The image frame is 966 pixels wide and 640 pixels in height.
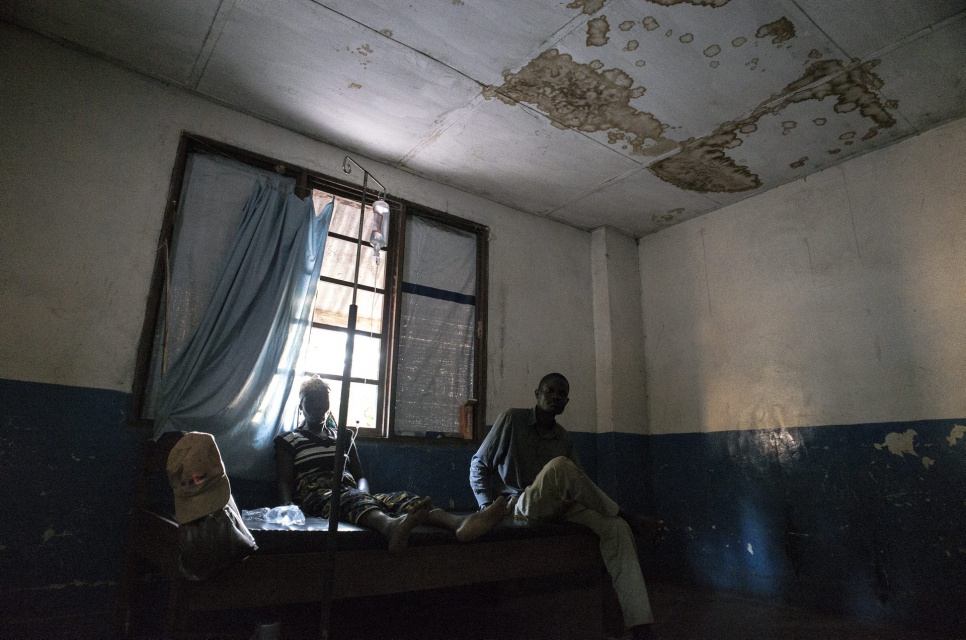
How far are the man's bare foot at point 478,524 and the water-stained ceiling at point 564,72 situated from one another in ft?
7.95

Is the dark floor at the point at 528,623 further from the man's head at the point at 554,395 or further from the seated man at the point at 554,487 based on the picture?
the man's head at the point at 554,395

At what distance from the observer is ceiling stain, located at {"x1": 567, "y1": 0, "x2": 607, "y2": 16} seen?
2.74m

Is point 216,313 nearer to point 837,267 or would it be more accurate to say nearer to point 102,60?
point 102,60

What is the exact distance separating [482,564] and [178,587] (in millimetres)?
1260

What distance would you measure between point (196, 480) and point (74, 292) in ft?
5.45

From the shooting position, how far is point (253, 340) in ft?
10.6

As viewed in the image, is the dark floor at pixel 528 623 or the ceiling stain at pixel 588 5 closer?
the ceiling stain at pixel 588 5

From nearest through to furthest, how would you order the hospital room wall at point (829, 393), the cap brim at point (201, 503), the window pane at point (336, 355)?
the cap brim at point (201, 503)
the hospital room wall at point (829, 393)
the window pane at point (336, 355)

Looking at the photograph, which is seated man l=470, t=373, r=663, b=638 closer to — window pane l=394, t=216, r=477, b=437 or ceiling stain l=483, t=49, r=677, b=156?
window pane l=394, t=216, r=477, b=437

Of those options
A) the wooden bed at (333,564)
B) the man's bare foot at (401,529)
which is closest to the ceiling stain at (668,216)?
the wooden bed at (333,564)

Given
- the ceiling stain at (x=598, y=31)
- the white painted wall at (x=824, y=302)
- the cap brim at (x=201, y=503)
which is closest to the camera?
the cap brim at (x=201, y=503)

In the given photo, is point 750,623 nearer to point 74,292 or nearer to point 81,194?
point 74,292

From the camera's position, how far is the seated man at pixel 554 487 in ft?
9.05

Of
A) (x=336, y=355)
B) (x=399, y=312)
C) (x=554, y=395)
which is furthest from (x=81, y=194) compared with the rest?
(x=554, y=395)
